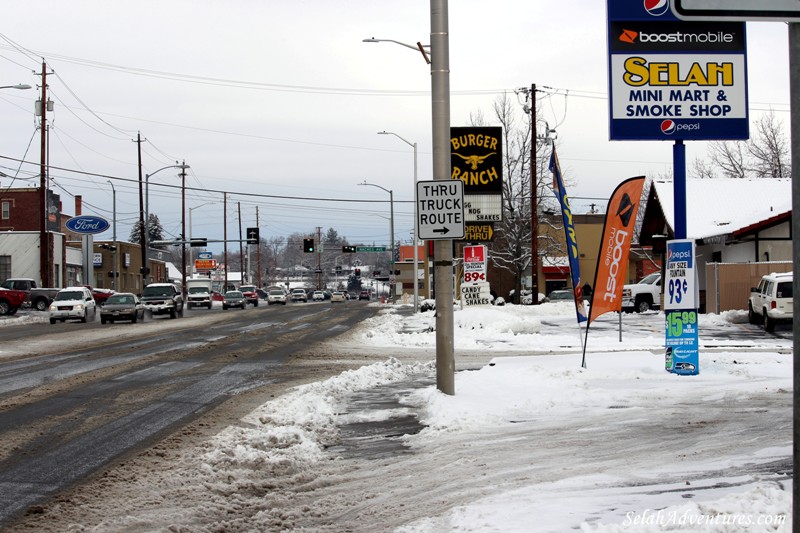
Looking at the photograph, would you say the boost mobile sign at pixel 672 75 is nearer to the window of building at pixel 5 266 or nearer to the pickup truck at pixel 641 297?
the pickup truck at pixel 641 297

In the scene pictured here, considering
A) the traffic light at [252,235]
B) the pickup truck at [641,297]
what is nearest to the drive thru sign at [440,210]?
the pickup truck at [641,297]

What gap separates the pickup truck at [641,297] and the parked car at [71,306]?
89.8ft

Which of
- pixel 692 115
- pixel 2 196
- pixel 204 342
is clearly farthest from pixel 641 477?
pixel 2 196

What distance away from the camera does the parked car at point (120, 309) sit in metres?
40.9

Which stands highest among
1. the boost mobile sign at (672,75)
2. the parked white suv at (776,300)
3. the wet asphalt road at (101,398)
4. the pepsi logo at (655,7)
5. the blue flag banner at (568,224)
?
the pepsi logo at (655,7)

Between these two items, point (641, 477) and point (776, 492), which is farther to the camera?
point (641, 477)

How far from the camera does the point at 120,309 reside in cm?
4091

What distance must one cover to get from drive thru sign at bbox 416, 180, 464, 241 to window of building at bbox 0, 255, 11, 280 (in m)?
71.8

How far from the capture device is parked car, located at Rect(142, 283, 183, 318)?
46.2m

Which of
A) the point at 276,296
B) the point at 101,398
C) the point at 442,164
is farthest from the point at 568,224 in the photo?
the point at 276,296

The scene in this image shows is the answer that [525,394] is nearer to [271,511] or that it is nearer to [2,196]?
[271,511]

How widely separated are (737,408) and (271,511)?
603 cm

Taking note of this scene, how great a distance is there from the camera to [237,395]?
13.0 meters

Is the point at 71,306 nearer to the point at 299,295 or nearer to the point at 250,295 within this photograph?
the point at 250,295
